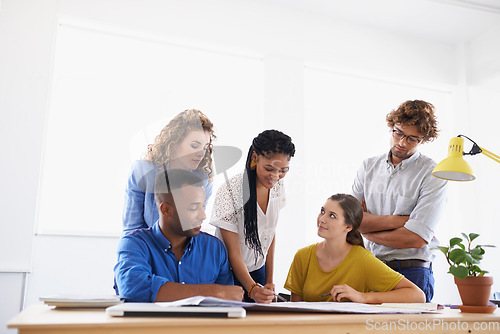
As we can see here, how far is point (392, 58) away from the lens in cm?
370

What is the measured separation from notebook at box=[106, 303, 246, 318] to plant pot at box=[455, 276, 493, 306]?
681 mm

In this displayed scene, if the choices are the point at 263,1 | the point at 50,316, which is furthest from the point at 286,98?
the point at 50,316

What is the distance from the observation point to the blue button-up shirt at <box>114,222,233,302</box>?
1170 millimetres

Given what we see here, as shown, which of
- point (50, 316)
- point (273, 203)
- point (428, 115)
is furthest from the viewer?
point (428, 115)

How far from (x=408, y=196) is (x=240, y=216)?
0.72 metres

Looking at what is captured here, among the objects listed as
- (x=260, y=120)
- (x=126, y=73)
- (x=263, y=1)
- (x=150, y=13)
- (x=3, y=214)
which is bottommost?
(x=3, y=214)

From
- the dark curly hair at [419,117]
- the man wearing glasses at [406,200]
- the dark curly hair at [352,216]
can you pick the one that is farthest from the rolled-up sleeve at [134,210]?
the dark curly hair at [419,117]

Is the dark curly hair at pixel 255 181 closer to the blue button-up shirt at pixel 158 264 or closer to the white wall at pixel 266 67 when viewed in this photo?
the blue button-up shirt at pixel 158 264

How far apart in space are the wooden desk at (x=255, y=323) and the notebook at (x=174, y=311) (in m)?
0.02

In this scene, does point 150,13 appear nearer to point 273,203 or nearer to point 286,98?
point 286,98

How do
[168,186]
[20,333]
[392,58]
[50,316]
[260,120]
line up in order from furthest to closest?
[392,58] → [260,120] → [168,186] → [50,316] → [20,333]

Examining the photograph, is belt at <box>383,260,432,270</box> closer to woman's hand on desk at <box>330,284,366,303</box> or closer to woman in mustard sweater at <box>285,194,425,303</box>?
woman in mustard sweater at <box>285,194,425,303</box>

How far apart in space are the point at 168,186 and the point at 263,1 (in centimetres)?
230

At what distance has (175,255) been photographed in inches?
54.9
